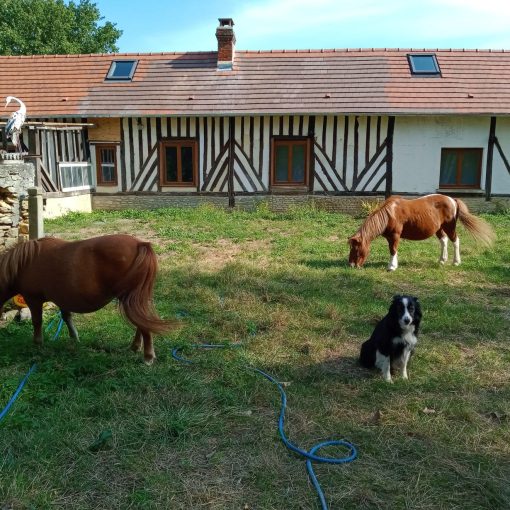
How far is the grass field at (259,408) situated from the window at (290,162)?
8.96 meters

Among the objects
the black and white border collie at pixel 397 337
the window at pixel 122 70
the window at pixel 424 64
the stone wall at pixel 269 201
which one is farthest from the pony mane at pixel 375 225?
the window at pixel 122 70

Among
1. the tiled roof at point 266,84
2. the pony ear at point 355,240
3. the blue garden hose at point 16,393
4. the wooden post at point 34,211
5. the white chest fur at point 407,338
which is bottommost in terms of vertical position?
the blue garden hose at point 16,393

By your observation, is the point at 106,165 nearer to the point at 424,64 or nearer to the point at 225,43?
the point at 225,43

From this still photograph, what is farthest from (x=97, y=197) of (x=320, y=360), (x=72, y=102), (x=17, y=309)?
(x=320, y=360)

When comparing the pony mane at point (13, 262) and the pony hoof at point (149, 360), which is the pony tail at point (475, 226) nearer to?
the pony hoof at point (149, 360)

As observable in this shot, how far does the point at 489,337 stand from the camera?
5.34 meters

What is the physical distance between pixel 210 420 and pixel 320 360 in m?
1.51

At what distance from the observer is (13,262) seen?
15.3 feet

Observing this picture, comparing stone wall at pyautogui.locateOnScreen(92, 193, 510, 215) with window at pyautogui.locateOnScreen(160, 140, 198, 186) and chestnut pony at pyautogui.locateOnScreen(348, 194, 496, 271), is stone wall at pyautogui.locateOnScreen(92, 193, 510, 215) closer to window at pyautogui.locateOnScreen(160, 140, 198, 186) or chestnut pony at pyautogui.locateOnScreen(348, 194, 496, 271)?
window at pyautogui.locateOnScreen(160, 140, 198, 186)

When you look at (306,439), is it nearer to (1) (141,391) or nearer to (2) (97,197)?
(1) (141,391)

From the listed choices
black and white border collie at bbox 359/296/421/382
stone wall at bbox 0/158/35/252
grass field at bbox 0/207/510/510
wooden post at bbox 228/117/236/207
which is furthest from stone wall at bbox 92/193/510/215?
black and white border collie at bbox 359/296/421/382

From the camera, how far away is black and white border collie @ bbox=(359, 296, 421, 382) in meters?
4.03

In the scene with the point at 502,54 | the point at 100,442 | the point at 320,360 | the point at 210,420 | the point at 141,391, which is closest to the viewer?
the point at 100,442

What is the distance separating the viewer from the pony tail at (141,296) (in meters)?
4.29
